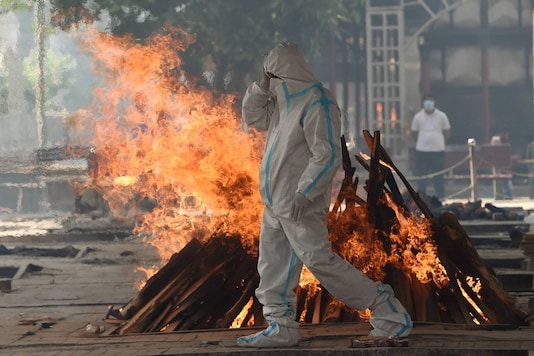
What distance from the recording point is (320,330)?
8.91m

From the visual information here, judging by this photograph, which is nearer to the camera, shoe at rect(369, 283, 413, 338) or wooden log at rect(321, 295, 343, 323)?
shoe at rect(369, 283, 413, 338)

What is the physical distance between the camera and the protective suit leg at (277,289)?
26.7ft

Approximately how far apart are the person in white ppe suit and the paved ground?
9.4 inches

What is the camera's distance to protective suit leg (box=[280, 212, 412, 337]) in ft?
26.2

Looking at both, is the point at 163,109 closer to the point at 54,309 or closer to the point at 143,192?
the point at 54,309

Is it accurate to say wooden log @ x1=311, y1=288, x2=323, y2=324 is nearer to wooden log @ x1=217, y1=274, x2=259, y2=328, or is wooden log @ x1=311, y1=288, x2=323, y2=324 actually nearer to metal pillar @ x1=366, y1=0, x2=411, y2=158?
wooden log @ x1=217, y1=274, x2=259, y2=328

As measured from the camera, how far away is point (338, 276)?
7992 mm

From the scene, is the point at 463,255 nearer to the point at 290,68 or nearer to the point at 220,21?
the point at 290,68

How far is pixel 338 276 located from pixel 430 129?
1810 centimetres

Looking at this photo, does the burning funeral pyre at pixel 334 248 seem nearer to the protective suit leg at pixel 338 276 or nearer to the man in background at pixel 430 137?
the protective suit leg at pixel 338 276

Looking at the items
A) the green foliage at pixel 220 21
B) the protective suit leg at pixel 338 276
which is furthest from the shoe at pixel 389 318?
the green foliage at pixel 220 21

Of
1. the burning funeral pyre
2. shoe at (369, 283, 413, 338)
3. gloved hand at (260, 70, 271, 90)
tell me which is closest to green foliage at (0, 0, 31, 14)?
the burning funeral pyre

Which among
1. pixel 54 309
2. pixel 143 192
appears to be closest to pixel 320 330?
pixel 54 309

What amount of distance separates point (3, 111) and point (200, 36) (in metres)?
17.4
